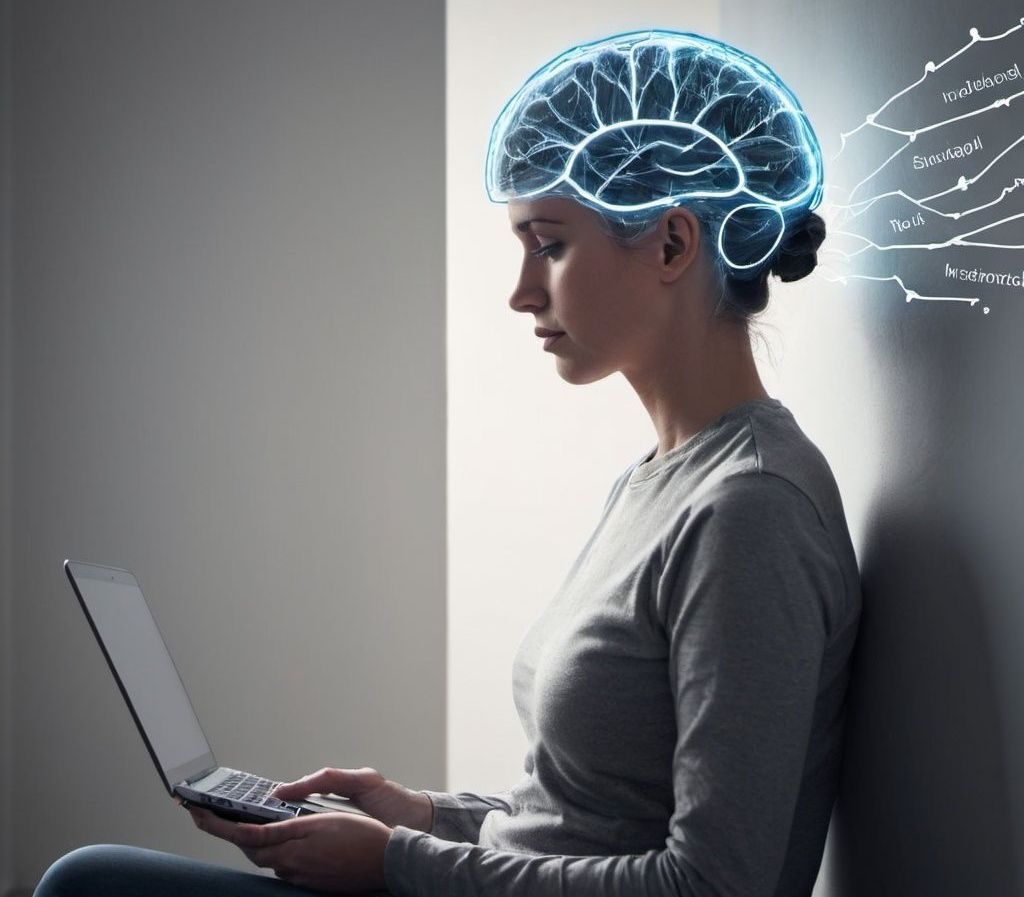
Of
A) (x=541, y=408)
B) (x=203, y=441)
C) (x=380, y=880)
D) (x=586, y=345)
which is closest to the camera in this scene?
(x=380, y=880)

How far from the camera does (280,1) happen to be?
2.48 meters

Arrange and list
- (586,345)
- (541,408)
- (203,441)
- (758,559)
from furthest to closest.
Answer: (203,441)
(541,408)
(586,345)
(758,559)

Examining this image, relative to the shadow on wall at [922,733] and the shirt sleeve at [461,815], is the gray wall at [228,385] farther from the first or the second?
the shadow on wall at [922,733]

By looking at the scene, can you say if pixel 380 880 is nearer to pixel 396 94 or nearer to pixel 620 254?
pixel 620 254

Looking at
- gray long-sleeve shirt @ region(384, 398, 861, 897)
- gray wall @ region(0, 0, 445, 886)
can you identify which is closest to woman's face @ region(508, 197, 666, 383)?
gray long-sleeve shirt @ region(384, 398, 861, 897)

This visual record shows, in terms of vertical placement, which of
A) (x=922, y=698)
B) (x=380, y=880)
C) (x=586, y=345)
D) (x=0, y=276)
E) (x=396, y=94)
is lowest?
(x=380, y=880)

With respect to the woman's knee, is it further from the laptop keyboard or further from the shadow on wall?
the shadow on wall

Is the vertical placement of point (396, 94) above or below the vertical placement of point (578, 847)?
above

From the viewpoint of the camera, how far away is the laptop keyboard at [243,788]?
105 cm

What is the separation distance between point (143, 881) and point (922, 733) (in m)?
0.64

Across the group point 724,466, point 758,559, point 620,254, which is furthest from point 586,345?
point 758,559

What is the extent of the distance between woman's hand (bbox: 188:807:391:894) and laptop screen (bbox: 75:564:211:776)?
0.18m

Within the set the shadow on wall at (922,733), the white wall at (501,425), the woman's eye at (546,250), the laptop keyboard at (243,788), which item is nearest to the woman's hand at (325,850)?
the laptop keyboard at (243,788)

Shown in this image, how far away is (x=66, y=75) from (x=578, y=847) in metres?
2.23
